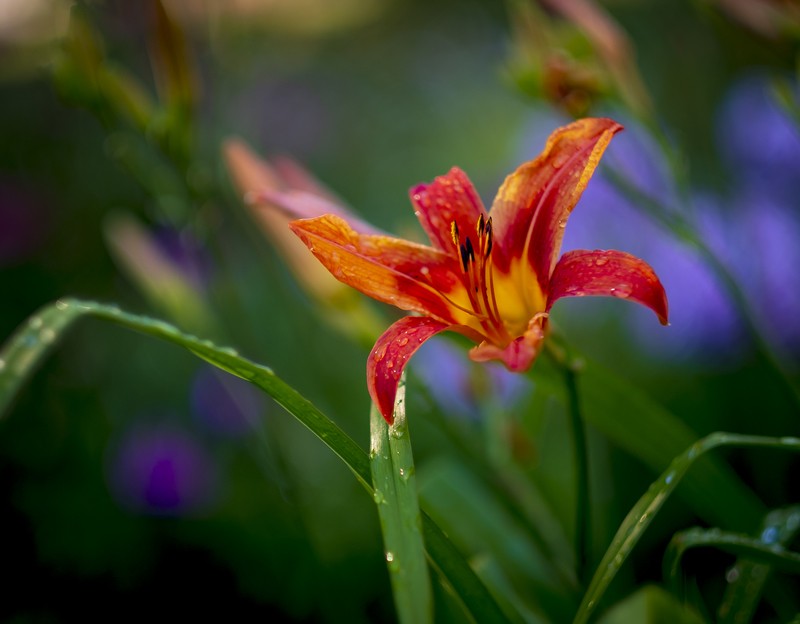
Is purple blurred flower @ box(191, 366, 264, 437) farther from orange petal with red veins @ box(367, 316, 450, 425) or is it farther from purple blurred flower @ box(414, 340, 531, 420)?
orange petal with red veins @ box(367, 316, 450, 425)

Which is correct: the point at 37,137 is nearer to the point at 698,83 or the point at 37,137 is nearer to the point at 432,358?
the point at 432,358

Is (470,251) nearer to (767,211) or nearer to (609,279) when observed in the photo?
(609,279)

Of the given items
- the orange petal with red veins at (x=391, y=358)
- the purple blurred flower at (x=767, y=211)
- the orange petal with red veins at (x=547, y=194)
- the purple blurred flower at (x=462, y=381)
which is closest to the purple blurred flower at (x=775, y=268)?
the purple blurred flower at (x=767, y=211)

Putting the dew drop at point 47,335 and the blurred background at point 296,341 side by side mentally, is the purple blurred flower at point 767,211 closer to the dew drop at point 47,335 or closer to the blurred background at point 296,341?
the blurred background at point 296,341


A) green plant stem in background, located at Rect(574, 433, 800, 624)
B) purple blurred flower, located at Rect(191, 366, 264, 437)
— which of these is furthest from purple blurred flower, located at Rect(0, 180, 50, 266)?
green plant stem in background, located at Rect(574, 433, 800, 624)

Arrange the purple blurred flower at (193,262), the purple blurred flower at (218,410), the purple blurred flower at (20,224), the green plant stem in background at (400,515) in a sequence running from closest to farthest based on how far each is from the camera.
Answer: the green plant stem in background at (400,515), the purple blurred flower at (193,262), the purple blurred flower at (218,410), the purple blurred flower at (20,224)

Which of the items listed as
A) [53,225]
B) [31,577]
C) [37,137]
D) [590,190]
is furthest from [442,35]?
[31,577]
